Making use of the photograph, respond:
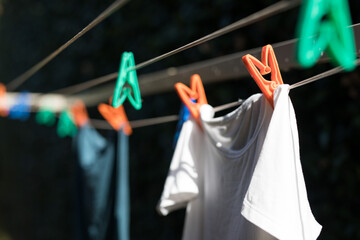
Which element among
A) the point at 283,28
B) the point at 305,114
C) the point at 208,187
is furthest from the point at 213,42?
A: the point at 208,187

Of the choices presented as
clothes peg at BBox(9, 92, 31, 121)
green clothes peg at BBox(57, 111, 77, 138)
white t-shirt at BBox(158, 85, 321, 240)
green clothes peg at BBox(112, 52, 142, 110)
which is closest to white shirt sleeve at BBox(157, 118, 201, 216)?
white t-shirt at BBox(158, 85, 321, 240)

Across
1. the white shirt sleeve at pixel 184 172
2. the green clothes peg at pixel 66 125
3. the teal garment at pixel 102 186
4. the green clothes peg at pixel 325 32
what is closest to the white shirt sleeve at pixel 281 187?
the green clothes peg at pixel 325 32

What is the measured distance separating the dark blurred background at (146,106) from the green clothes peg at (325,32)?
2.05 feet

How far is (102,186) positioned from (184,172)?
57 cm

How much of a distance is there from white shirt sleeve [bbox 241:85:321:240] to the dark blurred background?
531mm

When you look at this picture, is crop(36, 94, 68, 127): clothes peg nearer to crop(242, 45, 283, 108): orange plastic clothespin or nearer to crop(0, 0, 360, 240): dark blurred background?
crop(0, 0, 360, 240): dark blurred background

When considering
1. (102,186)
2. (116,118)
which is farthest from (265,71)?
(102,186)

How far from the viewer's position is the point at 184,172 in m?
0.84

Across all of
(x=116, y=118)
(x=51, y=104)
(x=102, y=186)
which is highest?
(x=51, y=104)

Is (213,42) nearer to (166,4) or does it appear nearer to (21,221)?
(166,4)

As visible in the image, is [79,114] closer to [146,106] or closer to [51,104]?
[51,104]

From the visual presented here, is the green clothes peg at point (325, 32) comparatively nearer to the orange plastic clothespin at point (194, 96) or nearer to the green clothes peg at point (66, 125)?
the orange plastic clothespin at point (194, 96)

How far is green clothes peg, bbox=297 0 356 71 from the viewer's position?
1.55 ft

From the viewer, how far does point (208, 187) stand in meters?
0.83
